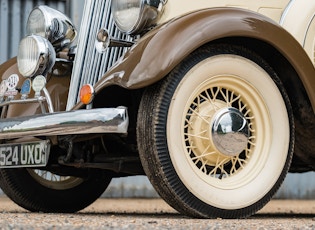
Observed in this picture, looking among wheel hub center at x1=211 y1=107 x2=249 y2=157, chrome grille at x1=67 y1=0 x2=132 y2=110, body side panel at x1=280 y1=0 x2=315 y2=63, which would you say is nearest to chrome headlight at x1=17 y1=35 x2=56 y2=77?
chrome grille at x1=67 y1=0 x2=132 y2=110

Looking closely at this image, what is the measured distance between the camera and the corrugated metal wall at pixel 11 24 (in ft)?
23.4

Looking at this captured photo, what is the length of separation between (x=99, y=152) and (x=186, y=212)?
0.87m

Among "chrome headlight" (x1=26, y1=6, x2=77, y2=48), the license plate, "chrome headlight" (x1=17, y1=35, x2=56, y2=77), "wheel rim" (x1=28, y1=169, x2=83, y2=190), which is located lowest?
"wheel rim" (x1=28, y1=169, x2=83, y2=190)

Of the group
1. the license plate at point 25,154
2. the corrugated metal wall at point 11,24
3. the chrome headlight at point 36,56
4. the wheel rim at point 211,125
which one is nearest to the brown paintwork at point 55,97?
the chrome headlight at point 36,56

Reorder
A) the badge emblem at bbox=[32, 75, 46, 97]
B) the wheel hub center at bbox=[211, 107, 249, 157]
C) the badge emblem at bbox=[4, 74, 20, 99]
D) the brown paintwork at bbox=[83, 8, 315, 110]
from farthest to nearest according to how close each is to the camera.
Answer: the badge emblem at bbox=[4, 74, 20, 99]
the badge emblem at bbox=[32, 75, 46, 97]
the wheel hub center at bbox=[211, 107, 249, 157]
the brown paintwork at bbox=[83, 8, 315, 110]

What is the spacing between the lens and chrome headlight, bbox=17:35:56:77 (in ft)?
13.3

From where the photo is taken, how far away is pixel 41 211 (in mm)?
4480

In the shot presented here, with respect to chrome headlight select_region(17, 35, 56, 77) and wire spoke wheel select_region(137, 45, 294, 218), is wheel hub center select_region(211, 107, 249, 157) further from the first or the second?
chrome headlight select_region(17, 35, 56, 77)

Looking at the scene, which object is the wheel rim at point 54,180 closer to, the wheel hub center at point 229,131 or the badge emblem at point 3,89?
the badge emblem at point 3,89

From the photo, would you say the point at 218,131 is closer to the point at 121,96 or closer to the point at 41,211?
the point at 121,96

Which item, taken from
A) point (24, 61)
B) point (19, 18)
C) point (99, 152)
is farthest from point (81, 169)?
point (19, 18)

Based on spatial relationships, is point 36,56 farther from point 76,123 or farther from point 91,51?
point 76,123

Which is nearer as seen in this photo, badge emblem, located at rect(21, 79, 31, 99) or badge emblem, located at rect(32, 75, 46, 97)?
badge emblem, located at rect(32, 75, 46, 97)

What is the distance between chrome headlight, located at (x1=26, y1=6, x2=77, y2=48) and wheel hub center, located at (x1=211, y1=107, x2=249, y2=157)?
1377mm
